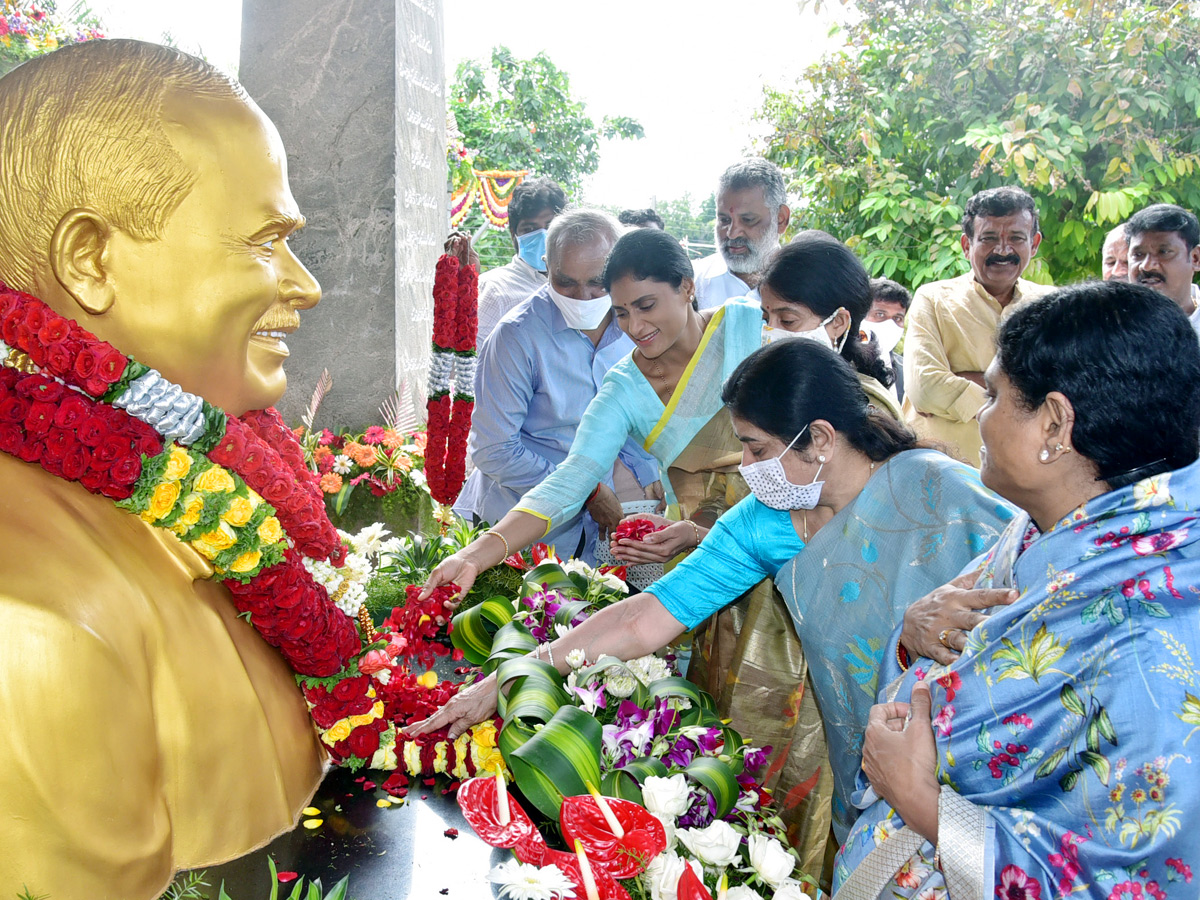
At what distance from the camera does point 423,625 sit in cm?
270

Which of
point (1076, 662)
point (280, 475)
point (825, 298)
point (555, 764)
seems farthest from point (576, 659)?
point (825, 298)

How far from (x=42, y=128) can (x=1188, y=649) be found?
6.53 ft

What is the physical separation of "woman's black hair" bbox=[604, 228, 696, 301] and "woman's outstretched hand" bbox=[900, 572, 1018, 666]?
66.2 inches

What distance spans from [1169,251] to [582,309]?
287 centimetres

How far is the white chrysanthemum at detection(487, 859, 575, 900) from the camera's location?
56.6 inches

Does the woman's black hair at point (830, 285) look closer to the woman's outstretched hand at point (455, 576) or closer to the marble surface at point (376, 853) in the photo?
the woman's outstretched hand at point (455, 576)

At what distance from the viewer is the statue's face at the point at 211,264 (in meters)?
1.48

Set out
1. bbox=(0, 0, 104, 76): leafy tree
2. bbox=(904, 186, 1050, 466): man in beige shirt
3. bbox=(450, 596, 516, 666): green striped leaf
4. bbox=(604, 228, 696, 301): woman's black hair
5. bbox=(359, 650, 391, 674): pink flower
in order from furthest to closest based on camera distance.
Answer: bbox=(0, 0, 104, 76): leafy tree → bbox=(904, 186, 1050, 466): man in beige shirt → bbox=(604, 228, 696, 301): woman's black hair → bbox=(450, 596, 516, 666): green striped leaf → bbox=(359, 650, 391, 674): pink flower

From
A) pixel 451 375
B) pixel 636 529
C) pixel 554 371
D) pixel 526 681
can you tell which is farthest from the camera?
pixel 554 371

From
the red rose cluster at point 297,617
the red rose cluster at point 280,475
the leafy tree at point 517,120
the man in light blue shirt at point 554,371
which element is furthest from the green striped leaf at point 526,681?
the leafy tree at point 517,120

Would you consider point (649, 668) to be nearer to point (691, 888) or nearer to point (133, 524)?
point (691, 888)

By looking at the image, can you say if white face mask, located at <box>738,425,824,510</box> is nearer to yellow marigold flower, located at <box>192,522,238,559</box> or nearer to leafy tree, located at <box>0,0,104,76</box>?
yellow marigold flower, located at <box>192,522,238,559</box>

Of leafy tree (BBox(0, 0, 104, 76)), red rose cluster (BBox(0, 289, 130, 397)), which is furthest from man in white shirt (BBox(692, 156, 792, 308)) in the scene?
leafy tree (BBox(0, 0, 104, 76))

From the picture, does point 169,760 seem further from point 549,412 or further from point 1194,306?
point 1194,306
